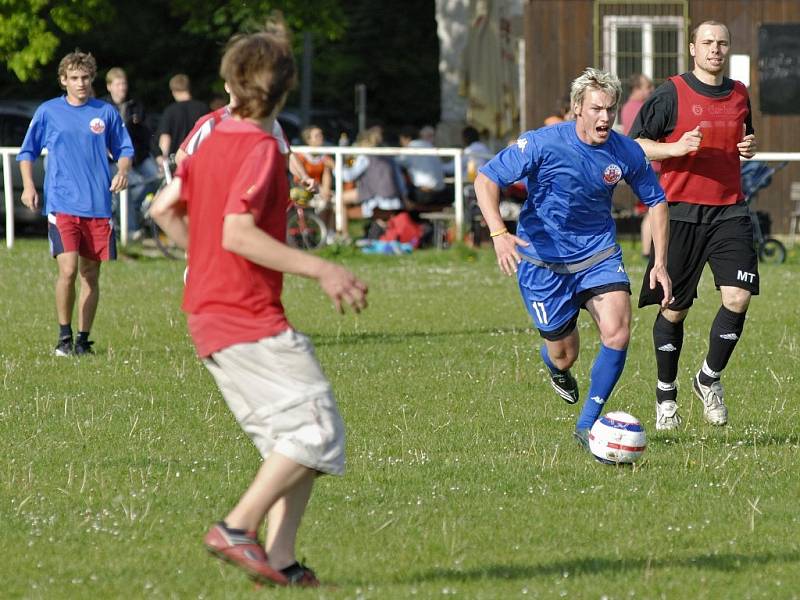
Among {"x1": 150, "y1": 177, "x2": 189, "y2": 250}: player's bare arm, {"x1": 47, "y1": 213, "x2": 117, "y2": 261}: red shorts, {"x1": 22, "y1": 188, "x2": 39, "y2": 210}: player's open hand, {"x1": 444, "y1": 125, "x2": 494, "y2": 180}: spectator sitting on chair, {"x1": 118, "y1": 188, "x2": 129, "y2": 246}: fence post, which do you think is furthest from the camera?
{"x1": 444, "y1": 125, "x2": 494, "y2": 180}: spectator sitting on chair

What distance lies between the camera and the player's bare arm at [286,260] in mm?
5008

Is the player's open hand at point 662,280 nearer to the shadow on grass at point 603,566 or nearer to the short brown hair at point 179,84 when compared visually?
the shadow on grass at point 603,566

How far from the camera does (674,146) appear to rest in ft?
28.9

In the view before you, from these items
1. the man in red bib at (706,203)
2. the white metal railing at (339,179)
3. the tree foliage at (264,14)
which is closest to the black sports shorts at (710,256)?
the man in red bib at (706,203)

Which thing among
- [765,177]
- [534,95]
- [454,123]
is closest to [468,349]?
[765,177]

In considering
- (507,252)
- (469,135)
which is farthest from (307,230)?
(507,252)

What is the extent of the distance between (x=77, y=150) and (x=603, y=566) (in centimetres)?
740

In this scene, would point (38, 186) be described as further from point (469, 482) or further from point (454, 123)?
point (469, 482)

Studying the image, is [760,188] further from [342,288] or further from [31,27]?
[342,288]

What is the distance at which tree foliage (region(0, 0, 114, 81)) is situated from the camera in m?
24.8

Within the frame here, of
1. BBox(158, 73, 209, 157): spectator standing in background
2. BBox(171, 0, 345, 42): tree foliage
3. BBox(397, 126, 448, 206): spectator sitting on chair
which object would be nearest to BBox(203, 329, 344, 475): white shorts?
BBox(158, 73, 209, 157): spectator standing in background

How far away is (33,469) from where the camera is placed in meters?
7.72

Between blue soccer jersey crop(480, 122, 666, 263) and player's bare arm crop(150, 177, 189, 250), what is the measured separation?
9.80 feet

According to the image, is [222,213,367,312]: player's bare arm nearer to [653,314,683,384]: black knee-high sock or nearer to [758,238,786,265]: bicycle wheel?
[653,314,683,384]: black knee-high sock
